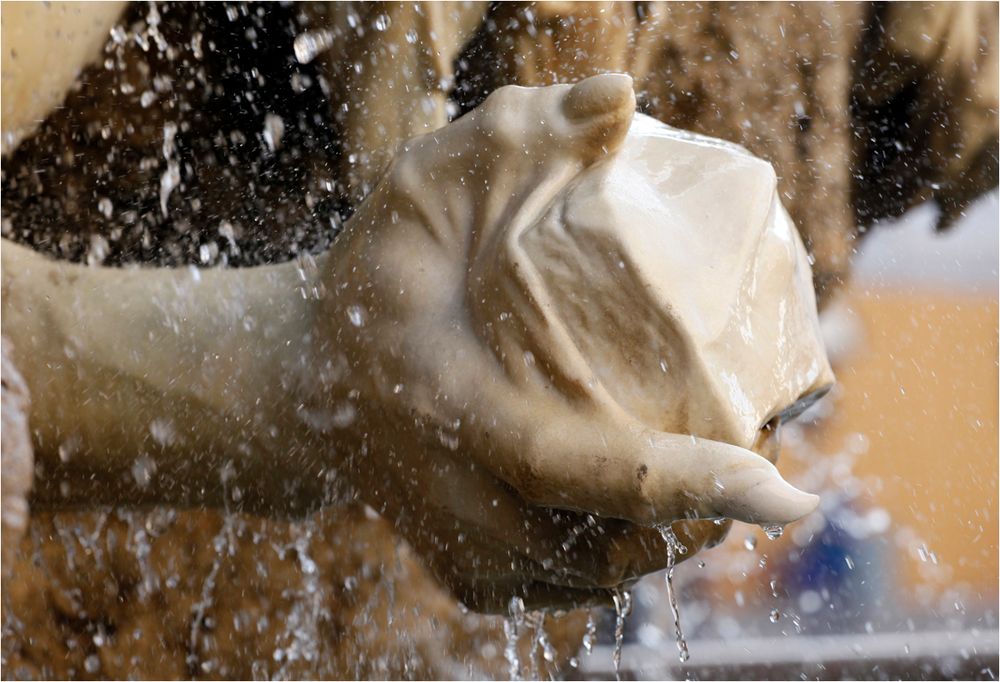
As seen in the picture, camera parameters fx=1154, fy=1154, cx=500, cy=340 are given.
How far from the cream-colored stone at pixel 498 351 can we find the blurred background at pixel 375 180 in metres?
0.12

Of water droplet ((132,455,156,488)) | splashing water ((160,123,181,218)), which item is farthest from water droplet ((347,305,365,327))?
splashing water ((160,123,181,218))

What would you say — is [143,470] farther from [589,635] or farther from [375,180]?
[589,635]

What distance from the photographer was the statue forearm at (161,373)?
0.88 metres

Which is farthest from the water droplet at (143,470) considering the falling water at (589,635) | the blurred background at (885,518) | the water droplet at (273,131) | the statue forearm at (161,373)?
the blurred background at (885,518)

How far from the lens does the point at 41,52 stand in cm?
98

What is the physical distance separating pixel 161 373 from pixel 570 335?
38 centimetres

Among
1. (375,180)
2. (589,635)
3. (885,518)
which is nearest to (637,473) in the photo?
(375,180)

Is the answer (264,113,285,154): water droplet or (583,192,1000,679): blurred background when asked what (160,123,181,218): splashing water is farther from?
(583,192,1000,679): blurred background

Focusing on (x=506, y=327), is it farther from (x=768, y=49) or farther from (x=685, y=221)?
(x=768, y=49)

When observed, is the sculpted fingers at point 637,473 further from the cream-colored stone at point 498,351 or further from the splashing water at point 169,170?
the splashing water at point 169,170

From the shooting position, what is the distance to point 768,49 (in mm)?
1332

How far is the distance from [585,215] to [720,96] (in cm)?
73

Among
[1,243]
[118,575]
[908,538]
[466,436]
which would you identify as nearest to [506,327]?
[466,436]

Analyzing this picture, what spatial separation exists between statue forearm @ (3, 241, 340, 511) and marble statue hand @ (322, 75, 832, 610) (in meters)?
0.10
